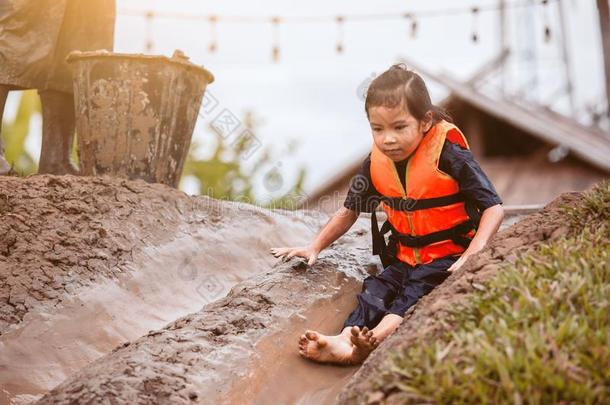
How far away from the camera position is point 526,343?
1.86m

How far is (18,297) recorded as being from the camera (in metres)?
3.27

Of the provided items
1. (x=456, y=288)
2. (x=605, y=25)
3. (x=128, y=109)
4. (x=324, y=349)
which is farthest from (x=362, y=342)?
(x=605, y=25)

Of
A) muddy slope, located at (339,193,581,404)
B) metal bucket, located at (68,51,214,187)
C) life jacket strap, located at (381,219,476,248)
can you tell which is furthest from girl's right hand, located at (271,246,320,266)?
metal bucket, located at (68,51,214,187)

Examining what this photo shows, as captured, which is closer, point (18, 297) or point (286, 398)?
point (286, 398)

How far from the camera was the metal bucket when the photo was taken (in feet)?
14.6

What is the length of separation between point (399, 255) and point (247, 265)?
3.58ft

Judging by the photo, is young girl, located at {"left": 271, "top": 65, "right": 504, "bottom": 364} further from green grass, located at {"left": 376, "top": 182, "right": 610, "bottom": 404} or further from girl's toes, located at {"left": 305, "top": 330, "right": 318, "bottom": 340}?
green grass, located at {"left": 376, "top": 182, "right": 610, "bottom": 404}

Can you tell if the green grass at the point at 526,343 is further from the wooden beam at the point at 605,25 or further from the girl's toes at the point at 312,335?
the wooden beam at the point at 605,25

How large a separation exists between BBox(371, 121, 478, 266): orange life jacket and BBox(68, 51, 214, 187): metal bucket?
1910 mm

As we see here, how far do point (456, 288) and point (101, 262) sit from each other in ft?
6.82

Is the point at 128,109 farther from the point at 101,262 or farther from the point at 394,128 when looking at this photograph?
the point at 394,128

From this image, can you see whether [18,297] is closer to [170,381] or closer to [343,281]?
[170,381]

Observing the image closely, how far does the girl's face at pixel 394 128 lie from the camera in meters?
3.10

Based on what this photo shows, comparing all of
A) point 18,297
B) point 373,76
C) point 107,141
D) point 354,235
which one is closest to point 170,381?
point 18,297
